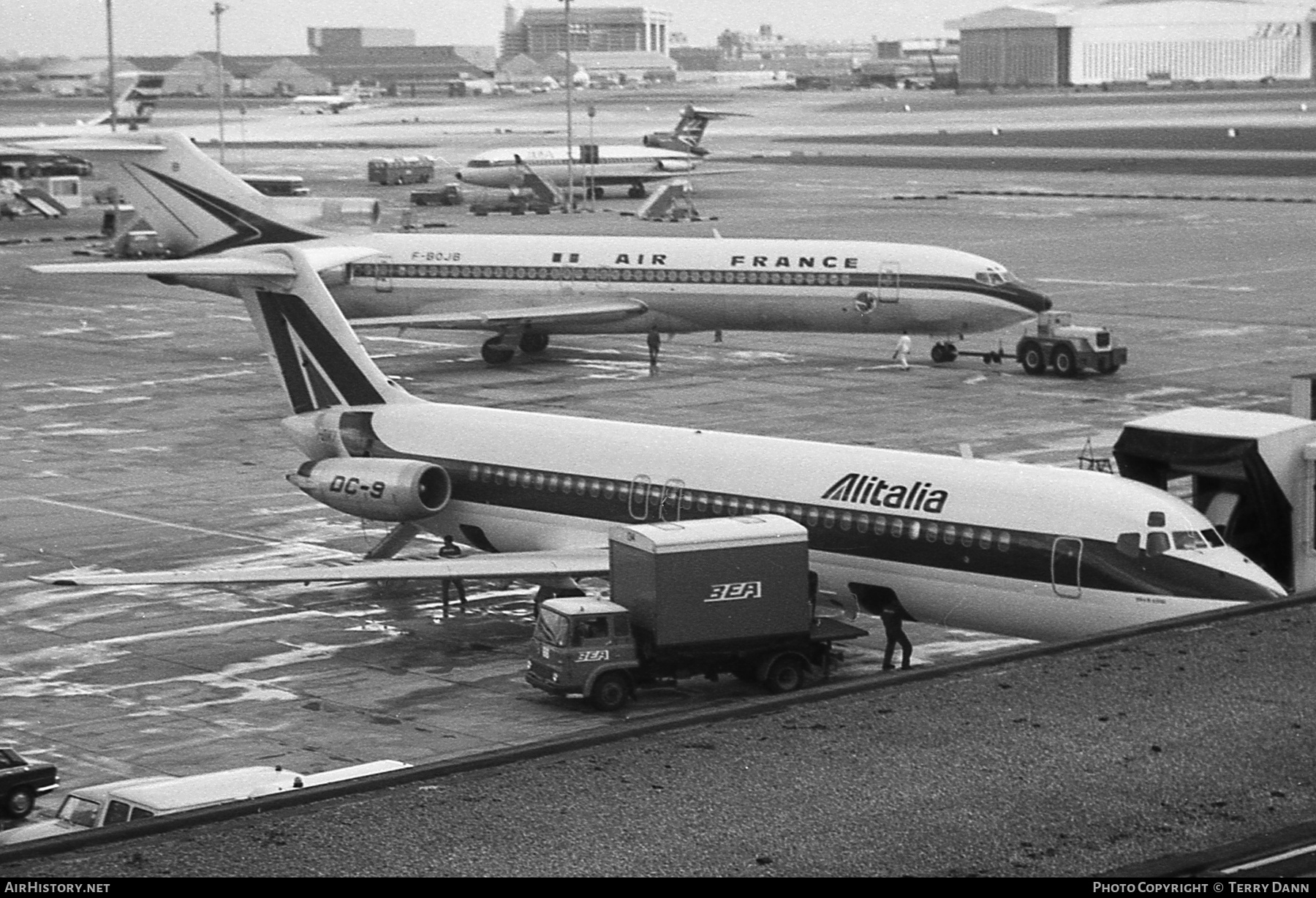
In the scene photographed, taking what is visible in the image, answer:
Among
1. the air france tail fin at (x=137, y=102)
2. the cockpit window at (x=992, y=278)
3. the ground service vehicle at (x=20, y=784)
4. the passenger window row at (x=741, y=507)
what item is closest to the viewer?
the ground service vehicle at (x=20, y=784)

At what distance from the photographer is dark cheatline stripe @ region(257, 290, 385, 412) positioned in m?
31.2

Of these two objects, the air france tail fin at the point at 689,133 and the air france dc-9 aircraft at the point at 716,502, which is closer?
the air france dc-9 aircraft at the point at 716,502

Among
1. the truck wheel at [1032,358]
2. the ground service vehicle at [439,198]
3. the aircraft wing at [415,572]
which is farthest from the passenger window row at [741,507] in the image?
the ground service vehicle at [439,198]

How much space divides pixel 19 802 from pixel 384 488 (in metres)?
9.55

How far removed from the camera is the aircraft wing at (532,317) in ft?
171

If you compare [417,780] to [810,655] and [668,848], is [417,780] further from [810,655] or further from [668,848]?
[810,655]

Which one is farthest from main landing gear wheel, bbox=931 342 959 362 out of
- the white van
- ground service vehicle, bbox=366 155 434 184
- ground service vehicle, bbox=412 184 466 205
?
ground service vehicle, bbox=366 155 434 184

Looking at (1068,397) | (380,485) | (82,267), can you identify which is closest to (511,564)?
(380,485)

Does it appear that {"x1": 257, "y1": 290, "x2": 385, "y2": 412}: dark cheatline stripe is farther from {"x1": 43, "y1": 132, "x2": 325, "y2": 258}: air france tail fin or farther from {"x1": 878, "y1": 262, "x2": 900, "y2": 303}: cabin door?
{"x1": 878, "y1": 262, "x2": 900, "y2": 303}: cabin door

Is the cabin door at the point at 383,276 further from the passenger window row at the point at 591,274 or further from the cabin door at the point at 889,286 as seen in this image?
the cabin door at the point at 889,286

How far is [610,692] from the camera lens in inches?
926

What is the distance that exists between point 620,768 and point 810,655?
7403 millimetres

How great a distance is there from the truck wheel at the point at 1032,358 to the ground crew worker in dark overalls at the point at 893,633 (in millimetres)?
25870

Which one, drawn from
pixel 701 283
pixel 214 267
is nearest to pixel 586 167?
pixel 701 283
